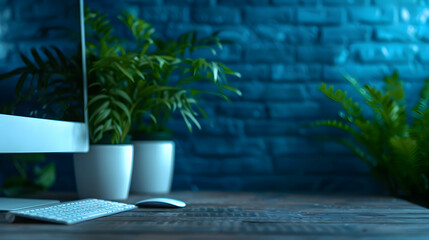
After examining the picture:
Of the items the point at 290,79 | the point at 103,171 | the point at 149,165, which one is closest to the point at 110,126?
the point at 103,171

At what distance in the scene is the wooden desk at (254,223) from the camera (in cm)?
75

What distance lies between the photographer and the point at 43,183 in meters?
1.57

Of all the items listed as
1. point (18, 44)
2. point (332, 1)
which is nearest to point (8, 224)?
point (18, 44)

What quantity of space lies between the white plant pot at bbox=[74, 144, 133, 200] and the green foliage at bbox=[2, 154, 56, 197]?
390mm

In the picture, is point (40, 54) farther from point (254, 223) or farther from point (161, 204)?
point (254, 223)

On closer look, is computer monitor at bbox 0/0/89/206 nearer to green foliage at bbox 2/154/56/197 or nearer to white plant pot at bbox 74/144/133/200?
white plant pot at bbox 74/144/133/200

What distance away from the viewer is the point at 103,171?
4.07 feet

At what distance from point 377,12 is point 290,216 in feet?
3.55

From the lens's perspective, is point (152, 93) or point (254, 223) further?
point (152, 93)

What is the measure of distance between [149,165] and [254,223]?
0.65 metres

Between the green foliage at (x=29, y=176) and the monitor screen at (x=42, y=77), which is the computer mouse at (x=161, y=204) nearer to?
the monitor screen at (x=42, y=77)

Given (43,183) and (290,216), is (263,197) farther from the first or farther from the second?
(43,183)

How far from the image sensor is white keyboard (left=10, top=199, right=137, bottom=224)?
0.83 metres

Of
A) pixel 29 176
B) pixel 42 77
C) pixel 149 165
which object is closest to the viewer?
pixel 42 77
